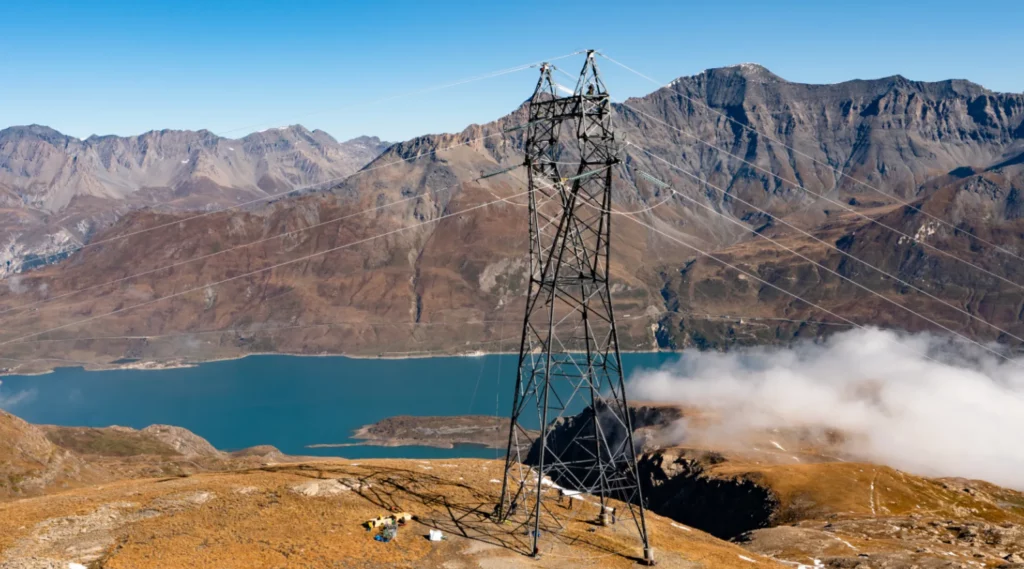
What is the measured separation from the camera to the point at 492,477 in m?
71.9

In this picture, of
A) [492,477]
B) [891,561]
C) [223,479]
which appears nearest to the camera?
[223,479]

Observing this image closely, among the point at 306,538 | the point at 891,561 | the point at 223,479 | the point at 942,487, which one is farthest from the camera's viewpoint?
the point at 942,487

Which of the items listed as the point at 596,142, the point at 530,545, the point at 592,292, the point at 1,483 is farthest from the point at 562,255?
the point at 1,483

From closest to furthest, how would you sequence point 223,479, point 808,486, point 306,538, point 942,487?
point 306,538 → point 223,479 → point 808,486 → point 942,487

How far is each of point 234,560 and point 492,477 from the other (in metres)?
29.1

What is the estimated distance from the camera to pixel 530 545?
5259 centimetres

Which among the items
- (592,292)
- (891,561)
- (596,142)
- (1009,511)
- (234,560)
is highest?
(596,142)

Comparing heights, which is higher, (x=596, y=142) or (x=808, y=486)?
(x=596, y=142)

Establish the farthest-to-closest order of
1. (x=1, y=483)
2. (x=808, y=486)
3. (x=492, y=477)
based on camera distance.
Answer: (x=808, y=486) → (x=1, y=483) → (x=492, y=477)

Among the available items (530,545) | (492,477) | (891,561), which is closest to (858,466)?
(891,561)

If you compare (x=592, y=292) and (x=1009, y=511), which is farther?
(x=1009, y=511)

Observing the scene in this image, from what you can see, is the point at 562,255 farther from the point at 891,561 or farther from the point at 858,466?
the point at 858,466

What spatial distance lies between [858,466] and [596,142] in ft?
367

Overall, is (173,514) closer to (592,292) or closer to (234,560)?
(234,560)
